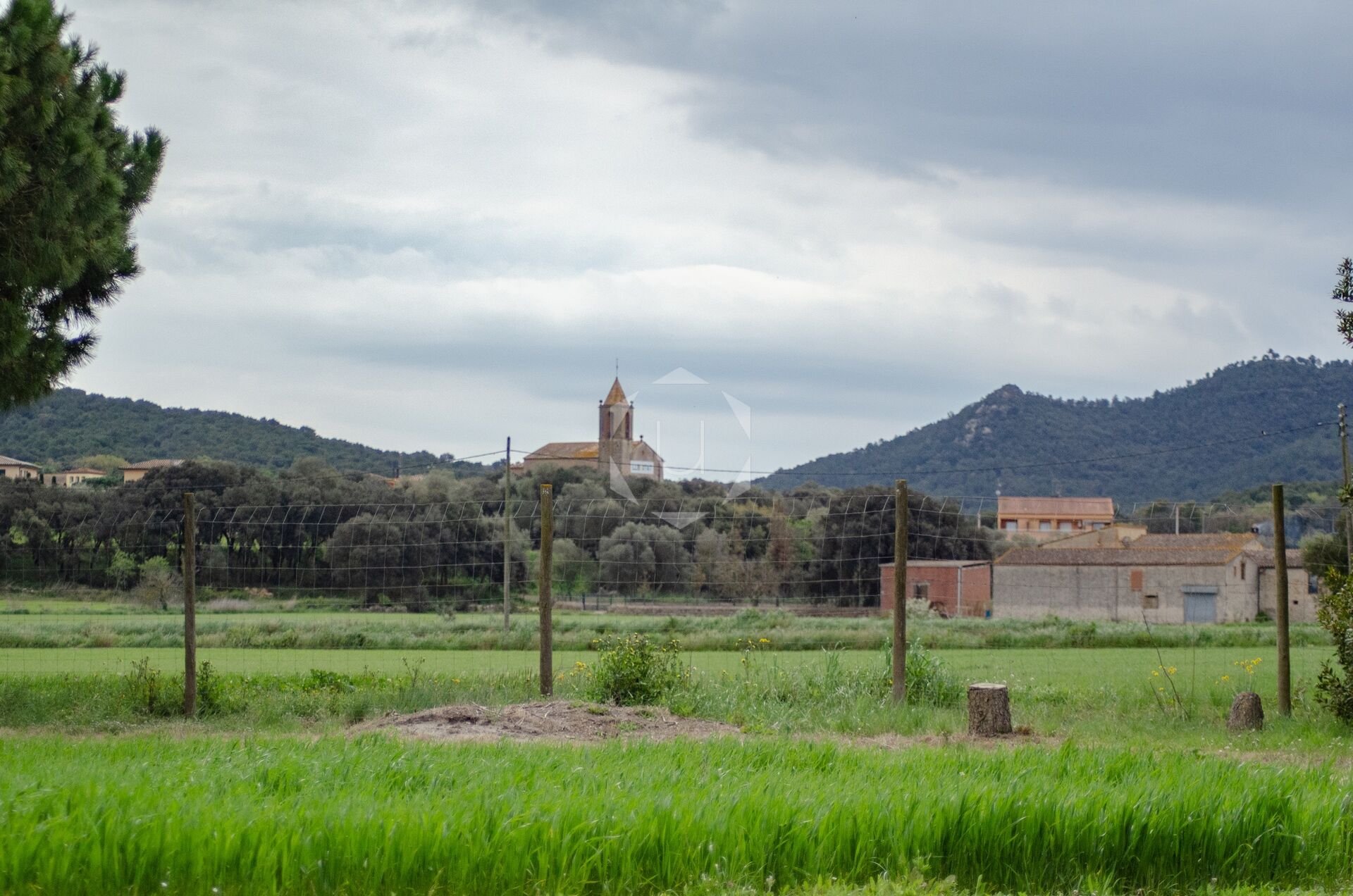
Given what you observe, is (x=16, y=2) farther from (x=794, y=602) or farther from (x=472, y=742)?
(x=794, y=602)

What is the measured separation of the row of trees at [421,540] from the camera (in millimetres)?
22422

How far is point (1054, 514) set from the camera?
82125mm

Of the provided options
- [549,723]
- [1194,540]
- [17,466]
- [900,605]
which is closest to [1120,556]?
[1194,540]

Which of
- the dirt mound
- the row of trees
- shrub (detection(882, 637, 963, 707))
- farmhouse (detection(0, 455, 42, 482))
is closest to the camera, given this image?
the dirt mound

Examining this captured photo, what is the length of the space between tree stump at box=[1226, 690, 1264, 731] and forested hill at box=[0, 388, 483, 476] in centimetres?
4168

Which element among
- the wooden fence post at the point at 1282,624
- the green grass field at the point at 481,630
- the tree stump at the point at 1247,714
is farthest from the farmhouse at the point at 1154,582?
the tree stump at the point at 1247,714

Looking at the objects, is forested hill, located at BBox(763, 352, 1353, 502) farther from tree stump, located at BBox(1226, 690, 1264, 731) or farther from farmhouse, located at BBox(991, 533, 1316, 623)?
tree stump, located at BBox(1226, 690, 1264, 731)

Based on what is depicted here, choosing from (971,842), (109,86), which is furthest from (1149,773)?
(109,86)

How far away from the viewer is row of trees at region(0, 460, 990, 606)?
2242 centimetres

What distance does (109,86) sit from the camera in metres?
12.5

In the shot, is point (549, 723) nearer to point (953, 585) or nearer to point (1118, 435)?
point (953, 585)

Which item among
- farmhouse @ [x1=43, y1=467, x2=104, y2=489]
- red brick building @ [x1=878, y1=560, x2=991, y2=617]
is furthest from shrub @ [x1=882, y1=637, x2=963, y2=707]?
farmhouse @ [x1=43, y1=467, x2=104, y2=489]

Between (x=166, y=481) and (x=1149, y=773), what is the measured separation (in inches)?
1258

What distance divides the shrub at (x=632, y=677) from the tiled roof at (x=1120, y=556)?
31.8 metres
